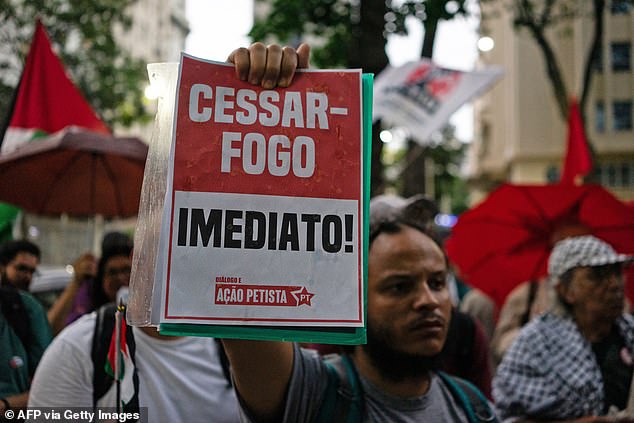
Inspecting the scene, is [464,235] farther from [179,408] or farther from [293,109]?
[293,109]

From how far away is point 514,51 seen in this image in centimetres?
3178

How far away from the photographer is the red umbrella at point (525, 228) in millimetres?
4992

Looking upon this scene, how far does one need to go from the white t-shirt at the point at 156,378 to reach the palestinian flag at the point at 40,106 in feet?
9.32

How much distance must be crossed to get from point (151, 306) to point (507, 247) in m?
4.14

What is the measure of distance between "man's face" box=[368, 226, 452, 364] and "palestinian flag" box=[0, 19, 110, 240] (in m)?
3.53

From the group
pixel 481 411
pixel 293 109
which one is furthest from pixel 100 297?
pixel 293 109

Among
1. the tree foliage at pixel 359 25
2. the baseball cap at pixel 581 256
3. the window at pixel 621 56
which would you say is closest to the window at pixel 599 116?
the window at pixel 621 56

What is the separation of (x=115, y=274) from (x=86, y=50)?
40.7 ft

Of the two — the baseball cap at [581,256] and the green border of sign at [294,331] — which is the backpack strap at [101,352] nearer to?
the green border of sign at [294,331]

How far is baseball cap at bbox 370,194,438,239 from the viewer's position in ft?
8.23

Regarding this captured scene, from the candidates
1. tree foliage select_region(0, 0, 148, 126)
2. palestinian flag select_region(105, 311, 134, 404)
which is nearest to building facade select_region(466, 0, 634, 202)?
tree foliage select_region(0, 0, 148, 126)

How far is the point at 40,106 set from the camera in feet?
17.4

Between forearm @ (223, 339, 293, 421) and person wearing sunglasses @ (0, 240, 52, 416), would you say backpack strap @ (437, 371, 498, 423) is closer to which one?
forearm @ (223, 339, 293, 421)

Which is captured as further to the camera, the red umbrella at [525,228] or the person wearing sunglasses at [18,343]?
the red umbrella at [525,228]
